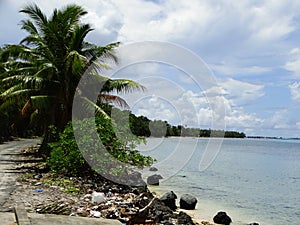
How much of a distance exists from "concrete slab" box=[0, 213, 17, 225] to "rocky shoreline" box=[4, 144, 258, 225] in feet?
2.51

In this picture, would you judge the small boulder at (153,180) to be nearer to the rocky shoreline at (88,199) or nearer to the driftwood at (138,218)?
the rocky shoreline at (88,199)

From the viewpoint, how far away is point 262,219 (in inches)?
548

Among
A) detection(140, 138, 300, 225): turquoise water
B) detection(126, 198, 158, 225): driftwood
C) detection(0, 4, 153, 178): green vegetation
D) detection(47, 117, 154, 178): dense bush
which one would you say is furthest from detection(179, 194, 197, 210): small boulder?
detection(126, 198, 158, 225): driftwood

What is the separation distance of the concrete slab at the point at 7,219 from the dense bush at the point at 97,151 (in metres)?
5.38

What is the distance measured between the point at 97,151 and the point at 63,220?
568 cm

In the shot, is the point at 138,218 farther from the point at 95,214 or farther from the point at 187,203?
the point at 187,203

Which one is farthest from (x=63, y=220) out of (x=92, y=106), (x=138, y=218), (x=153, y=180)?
(x=153, y=180)

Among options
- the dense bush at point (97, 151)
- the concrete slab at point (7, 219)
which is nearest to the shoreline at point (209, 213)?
the dense bush at point (97, 151)

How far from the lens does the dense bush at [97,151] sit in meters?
12.1

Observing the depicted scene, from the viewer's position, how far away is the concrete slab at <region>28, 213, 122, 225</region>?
20.9 ft

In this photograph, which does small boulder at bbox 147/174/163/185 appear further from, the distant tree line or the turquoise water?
the distant tree line

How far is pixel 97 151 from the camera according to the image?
40.4 feet

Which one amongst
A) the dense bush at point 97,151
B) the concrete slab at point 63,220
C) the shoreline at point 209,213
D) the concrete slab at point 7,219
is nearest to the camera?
the concrete slab at point 7,219

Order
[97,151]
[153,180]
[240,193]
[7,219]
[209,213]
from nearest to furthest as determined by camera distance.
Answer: [7,219] → [97,151] → [209,213] → [240,193] → [153,180]
